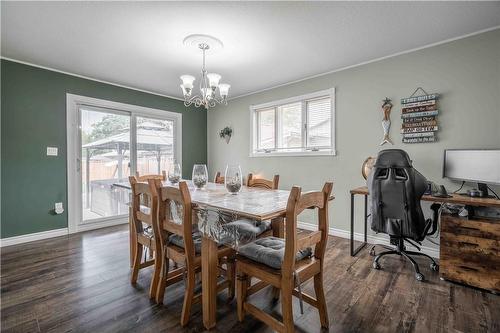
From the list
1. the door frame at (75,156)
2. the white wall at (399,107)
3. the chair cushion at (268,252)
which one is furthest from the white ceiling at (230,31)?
the chair cushion at (268,252)

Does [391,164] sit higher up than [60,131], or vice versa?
[60,131]

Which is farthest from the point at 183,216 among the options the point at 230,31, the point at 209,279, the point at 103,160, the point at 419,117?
the point at 103,160

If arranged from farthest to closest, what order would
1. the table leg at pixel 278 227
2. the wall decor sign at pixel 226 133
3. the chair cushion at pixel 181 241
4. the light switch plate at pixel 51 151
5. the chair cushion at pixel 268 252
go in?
the wall decor sign at pixel 226 133, the light switch plate at pixel 51 151, the table leg at pixel 278 227, the chair cushion at pixel 181 241, the chair cushion at pixel 268 252

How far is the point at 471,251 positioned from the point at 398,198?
0.67 m

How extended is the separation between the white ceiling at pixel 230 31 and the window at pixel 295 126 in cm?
56

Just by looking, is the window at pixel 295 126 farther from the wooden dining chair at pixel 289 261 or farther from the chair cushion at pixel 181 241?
the chair cushion at pixel 181 241

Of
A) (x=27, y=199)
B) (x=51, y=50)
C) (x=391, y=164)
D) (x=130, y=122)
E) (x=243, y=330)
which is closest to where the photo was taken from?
(x=243, y=330)

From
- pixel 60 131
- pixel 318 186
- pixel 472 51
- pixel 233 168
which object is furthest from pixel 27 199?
pixel 472 51

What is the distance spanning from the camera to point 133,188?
1.97 meters

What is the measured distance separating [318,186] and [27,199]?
400 cm

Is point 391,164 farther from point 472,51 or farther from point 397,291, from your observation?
point 472,51

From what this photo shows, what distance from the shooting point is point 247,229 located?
1707mm

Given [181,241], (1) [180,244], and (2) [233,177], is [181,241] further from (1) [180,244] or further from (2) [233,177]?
(2) [233,177]

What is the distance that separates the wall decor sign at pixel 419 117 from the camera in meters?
2.60
